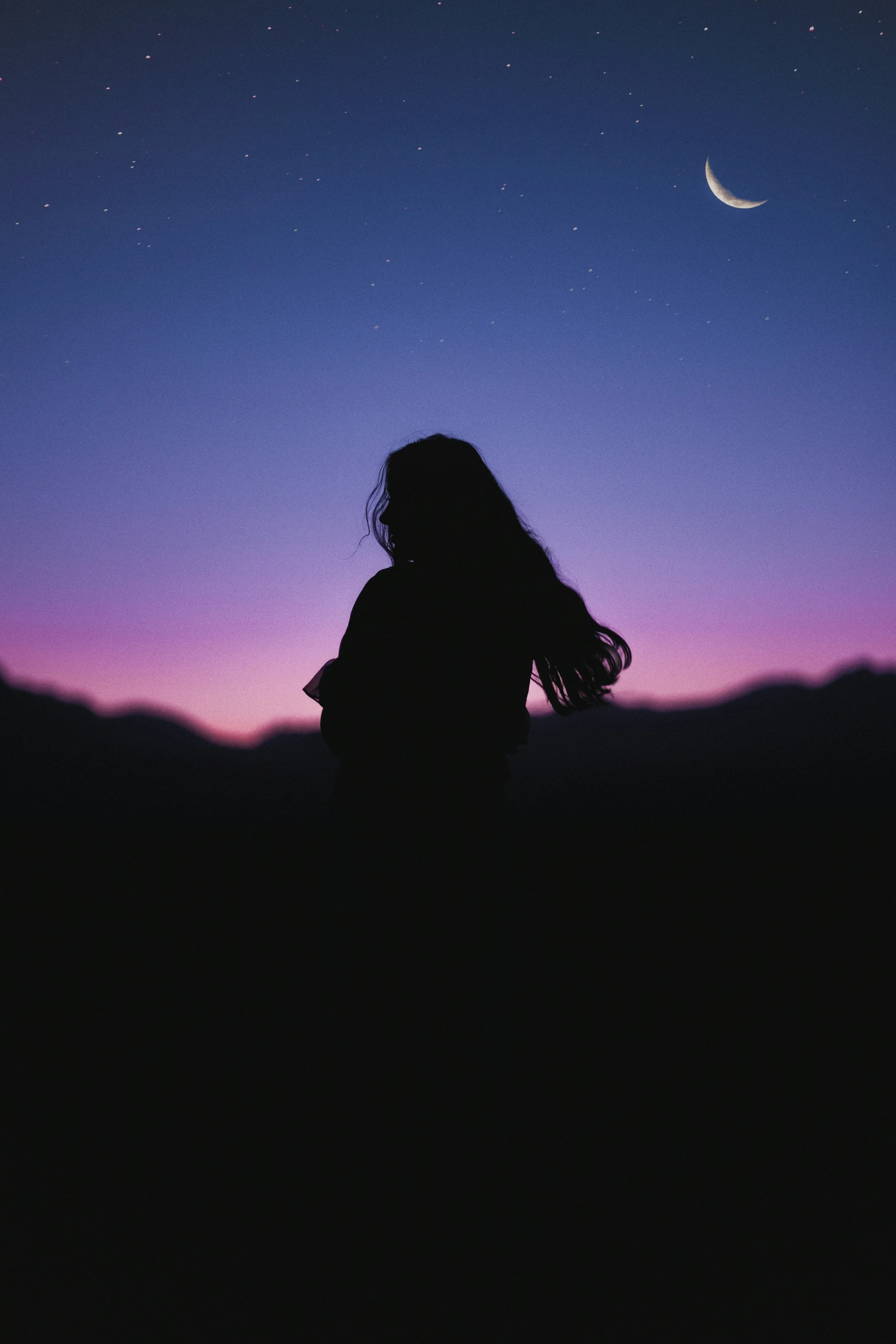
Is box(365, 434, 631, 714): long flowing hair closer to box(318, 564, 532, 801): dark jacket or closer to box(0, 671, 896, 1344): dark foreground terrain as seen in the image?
box(318, 564, 532, 801): dark jacket

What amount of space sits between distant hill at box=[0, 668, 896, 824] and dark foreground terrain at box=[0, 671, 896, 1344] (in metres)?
0.56

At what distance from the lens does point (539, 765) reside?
26016 millimetres

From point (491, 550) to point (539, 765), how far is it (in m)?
25.2

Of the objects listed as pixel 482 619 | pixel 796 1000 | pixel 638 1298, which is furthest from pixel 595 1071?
pixel 482 619

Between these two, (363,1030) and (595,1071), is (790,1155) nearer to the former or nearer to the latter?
(595,1071)

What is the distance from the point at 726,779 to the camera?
34344 millimetres

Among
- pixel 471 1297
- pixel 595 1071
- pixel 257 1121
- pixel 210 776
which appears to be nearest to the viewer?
pixel 471 1297

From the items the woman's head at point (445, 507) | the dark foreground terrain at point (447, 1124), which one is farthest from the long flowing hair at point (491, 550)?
the dark foreground terrain at point (447, 1124)

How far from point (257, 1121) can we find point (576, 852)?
8.08m

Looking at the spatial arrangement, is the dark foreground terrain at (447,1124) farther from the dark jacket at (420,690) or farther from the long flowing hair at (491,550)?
the long flowing hair at (491,550)

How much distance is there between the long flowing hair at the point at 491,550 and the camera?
4.37 feet

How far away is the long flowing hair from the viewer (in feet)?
4.37

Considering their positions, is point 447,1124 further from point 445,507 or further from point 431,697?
point 445,507

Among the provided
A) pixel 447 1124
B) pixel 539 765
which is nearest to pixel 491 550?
pixel 447 1124
